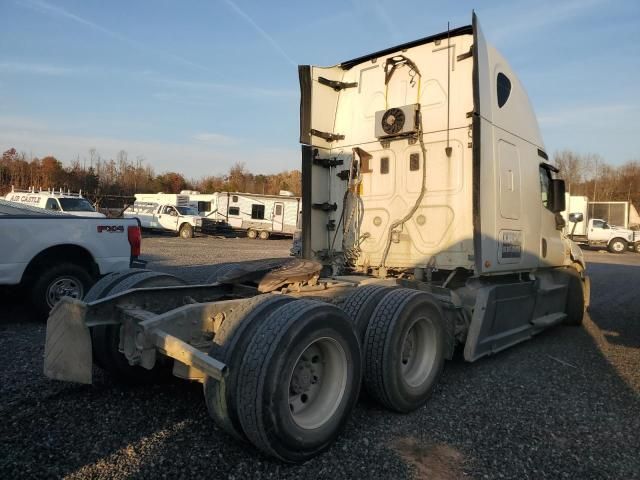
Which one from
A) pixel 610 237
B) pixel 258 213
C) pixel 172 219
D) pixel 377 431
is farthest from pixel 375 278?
pixel 610 237

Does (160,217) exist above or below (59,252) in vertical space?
above

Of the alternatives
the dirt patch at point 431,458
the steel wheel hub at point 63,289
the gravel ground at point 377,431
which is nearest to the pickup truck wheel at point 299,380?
the gravel ground at point 377,431

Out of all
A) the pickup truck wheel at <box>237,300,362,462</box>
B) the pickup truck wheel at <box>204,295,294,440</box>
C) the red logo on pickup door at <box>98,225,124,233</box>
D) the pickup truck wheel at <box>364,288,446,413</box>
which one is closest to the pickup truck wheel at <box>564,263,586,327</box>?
the pickup truck wheel at <box>364,288,446,413</box>

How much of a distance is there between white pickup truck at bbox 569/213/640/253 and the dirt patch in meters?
30.0

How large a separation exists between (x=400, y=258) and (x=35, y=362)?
4215mm

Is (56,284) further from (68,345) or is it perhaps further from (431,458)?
(431,458)

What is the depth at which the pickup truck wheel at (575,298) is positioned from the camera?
24.6ft

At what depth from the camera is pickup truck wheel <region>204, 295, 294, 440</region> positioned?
2.89m

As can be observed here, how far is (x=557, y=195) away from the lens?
23.1ft

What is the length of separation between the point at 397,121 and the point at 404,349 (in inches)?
113

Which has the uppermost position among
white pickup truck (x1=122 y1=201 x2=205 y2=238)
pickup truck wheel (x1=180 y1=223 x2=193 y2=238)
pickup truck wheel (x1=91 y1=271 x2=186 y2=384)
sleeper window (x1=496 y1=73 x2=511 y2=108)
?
sleeper window (x1=496 y1=73 x2=511 y2=108)

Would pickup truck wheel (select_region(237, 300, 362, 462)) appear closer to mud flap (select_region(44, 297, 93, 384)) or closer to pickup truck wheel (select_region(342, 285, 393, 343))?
pickup truck wheel (select_region(342, 285, 393, 343))

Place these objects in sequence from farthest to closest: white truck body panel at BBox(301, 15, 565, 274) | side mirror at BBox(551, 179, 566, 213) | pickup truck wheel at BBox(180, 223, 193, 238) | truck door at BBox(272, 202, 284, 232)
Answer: truck door at BBox(272, 202, 284, 232) → pickup truck wheel at BBox(180, 223, 193, 238) → side mirror at BBox(551, 179, 566, 213) → white truck body panel at BBox(301, 15, 565, 274)

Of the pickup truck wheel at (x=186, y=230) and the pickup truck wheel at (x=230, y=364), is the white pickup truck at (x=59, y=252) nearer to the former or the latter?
the pickup truck wheel at (x=230, y=364)
